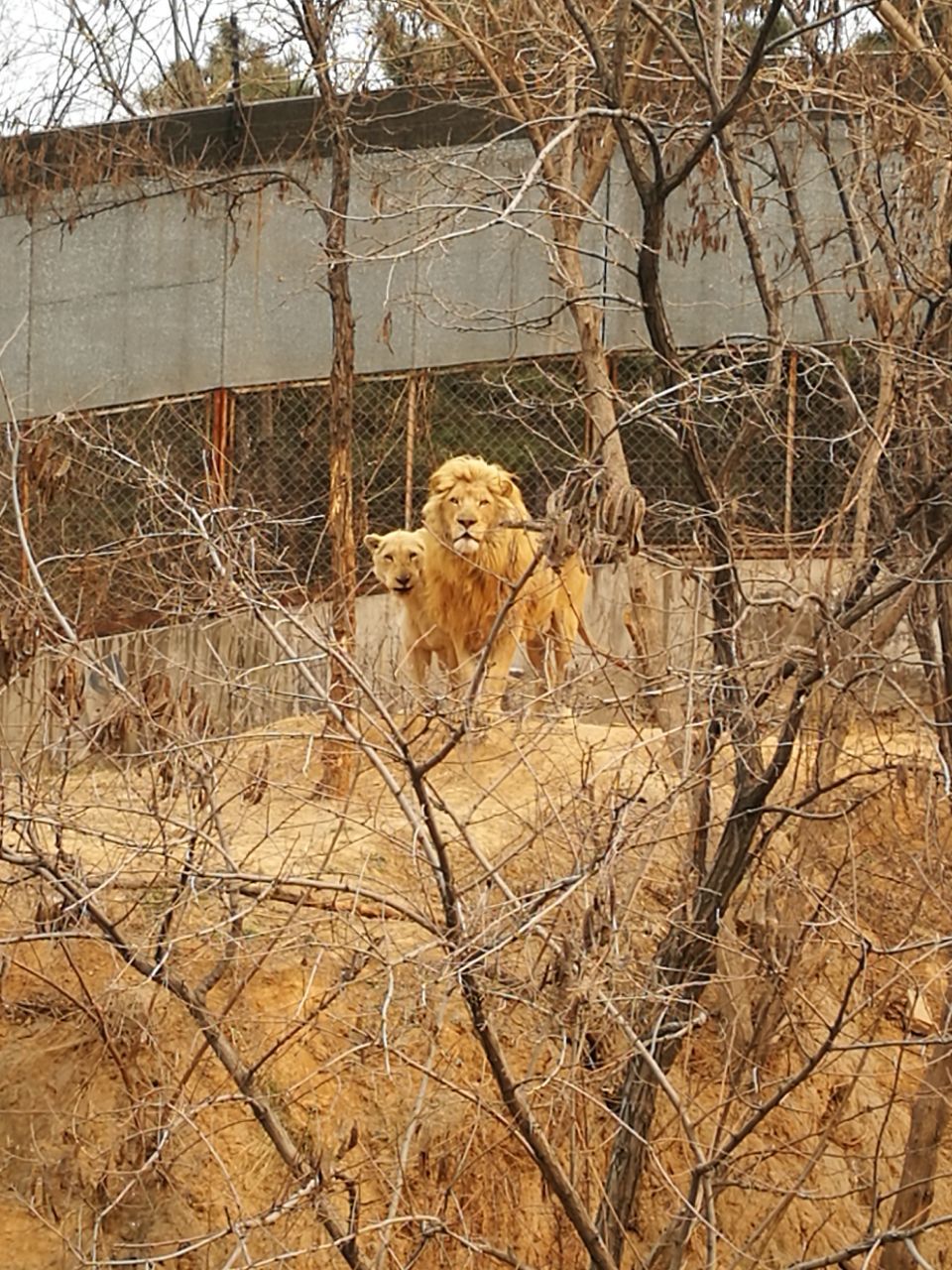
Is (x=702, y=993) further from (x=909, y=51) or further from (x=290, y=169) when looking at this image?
(x=290, y=169)

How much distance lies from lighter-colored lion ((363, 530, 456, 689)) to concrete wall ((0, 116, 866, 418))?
2716mm

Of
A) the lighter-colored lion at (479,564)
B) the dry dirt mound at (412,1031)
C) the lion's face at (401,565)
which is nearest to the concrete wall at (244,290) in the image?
the lion's face at (401,565)

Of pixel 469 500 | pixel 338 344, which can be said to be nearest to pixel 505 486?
pixel 469 500

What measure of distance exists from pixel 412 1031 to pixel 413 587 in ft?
11.5

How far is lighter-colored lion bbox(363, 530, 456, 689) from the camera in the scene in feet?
38.4

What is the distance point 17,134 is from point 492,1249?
10.3 meters

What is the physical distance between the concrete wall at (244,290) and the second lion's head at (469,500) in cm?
301

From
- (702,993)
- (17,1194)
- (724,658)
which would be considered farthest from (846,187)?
(17,1194)

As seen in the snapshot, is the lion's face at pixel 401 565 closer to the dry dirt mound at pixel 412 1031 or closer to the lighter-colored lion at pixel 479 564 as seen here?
the lighter-colored lion at pixel 479 564

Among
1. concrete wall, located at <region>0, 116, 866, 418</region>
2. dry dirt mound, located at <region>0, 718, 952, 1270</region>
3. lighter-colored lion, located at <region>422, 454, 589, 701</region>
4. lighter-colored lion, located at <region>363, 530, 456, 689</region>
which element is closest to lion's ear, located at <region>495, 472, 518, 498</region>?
lighter-colored lion, located at <region>422, 454, 589, 701</region>

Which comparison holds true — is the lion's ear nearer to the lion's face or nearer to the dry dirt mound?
the lion's face

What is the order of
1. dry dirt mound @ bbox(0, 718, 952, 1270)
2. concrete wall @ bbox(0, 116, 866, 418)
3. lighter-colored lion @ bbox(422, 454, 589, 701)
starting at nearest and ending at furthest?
dry dirt mound @ bbox(0, 718, 952, 1270) < lighter-colored lion @ bbox(422, 454, 589, 701) < concrete wall @ bbox(0, 116, 866, 418)

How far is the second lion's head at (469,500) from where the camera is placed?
11.1m

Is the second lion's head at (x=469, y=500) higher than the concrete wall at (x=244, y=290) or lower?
lower
